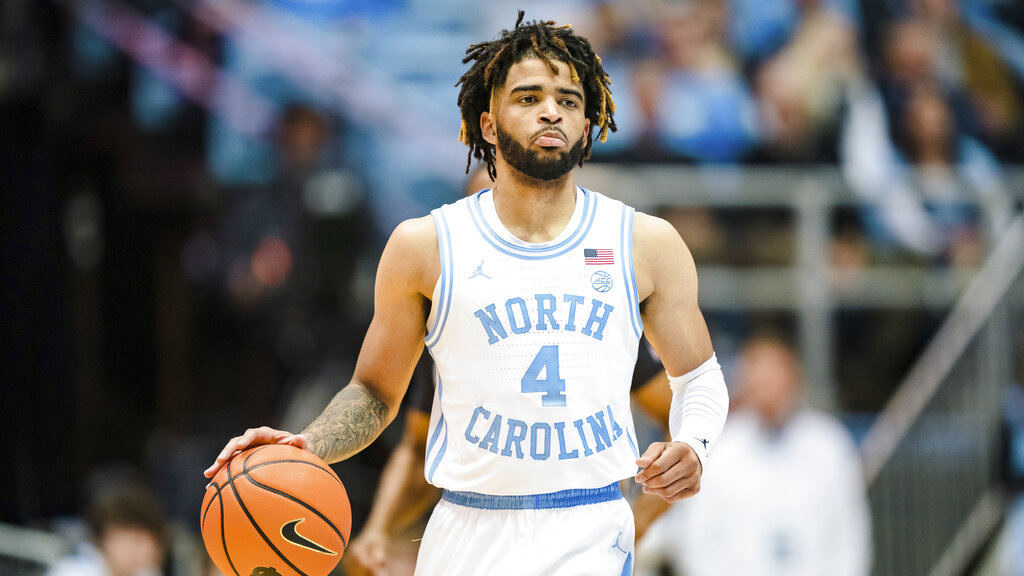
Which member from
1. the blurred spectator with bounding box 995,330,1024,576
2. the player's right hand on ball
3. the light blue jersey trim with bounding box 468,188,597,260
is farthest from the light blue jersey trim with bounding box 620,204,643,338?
the blurred spectator with bounding box 995,330,1024,576

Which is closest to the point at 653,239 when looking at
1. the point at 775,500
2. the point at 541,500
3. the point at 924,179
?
the point at 541,500

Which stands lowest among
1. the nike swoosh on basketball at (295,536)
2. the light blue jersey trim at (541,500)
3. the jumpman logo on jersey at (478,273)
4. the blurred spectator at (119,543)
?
the blurred spectator at (119,543)

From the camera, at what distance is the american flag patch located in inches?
155

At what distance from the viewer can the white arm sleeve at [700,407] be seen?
383 centimetres

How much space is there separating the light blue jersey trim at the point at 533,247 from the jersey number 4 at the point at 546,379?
314 mm

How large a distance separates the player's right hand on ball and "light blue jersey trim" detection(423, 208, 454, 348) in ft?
1.73

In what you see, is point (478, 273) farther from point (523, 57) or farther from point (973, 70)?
point (973, 70)

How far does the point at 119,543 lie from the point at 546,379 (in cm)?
442

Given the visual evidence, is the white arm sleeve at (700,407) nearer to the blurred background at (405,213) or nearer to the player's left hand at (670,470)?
the player's left hand at (670,470)

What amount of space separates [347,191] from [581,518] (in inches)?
222

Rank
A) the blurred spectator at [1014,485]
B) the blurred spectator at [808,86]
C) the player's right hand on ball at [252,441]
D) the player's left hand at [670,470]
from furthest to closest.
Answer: the blurred spectator at [808,86] < the blurred spectator at [1014,485] < the player's right hand on ball at [252,441] < the player's left hand at [670,470]

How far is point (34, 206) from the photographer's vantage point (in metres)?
9.14

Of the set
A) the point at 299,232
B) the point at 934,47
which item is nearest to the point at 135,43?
the point at 299,232

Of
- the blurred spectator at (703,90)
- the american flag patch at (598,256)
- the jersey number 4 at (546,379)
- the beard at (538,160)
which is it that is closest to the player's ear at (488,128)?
the beard at (538,160)
